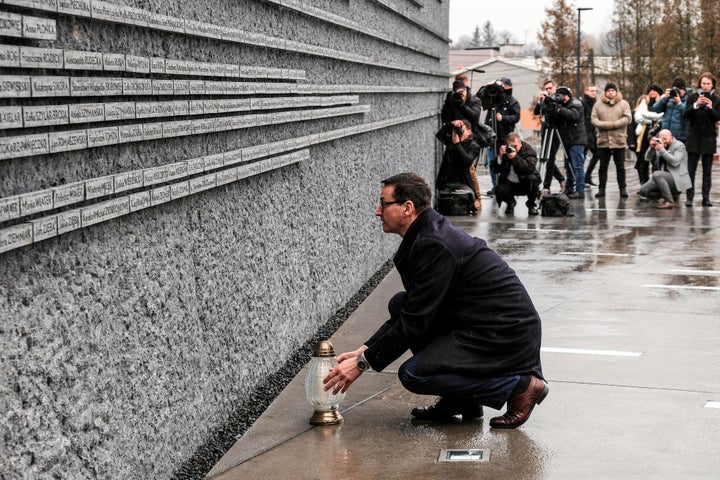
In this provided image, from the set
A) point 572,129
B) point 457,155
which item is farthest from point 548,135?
point 457,155

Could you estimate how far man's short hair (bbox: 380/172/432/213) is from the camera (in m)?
5.43

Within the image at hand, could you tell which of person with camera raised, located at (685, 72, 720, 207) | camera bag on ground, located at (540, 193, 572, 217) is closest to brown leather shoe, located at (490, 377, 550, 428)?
camera bag on ground, located at (540, 193, 572, 217)

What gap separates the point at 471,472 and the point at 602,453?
65 cm

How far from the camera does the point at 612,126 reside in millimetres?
17844

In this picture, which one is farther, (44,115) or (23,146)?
(44,115)

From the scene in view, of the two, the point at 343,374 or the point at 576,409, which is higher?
the point at 343,374

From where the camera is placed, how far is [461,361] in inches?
213

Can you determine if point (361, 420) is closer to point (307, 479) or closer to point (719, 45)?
point (307, 479)

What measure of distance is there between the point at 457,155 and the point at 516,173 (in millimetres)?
946

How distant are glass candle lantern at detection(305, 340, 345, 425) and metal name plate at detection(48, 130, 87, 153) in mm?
2055

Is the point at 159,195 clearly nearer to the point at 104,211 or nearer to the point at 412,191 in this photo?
the point at 104,211

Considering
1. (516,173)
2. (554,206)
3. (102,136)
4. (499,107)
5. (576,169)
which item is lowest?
(554,206)

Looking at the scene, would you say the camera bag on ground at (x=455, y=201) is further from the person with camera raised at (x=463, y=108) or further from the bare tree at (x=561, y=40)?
the bare tree at (x=561, y=40)

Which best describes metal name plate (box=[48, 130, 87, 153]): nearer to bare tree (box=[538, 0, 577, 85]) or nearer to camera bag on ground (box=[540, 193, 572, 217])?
camera bag on ground (box=[540, 193, 572, 217])
